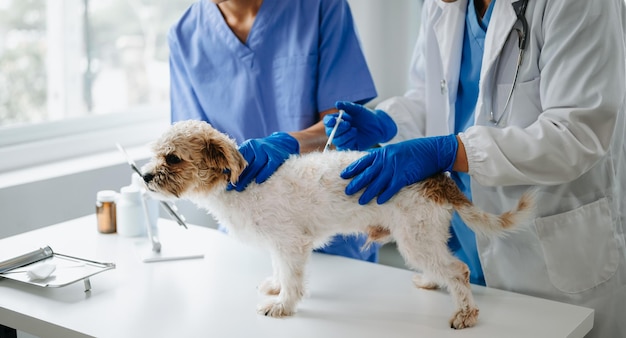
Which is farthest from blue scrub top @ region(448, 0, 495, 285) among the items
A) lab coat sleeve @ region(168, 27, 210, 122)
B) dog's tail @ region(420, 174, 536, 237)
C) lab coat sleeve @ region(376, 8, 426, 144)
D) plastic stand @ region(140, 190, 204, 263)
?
lab coat sleeve @ region(168, 27, 210, 122)

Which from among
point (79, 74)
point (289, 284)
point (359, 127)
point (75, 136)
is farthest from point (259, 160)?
point (79, 74)

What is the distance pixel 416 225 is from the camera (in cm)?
143

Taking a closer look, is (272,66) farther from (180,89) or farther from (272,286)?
(272,286)

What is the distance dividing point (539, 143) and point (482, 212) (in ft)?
0.62

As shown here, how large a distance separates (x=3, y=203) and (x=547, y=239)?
1766 mm

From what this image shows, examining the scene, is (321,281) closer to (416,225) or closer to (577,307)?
(416,225)

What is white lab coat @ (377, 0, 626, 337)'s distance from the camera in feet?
4.67

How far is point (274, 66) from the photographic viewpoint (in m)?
2.02

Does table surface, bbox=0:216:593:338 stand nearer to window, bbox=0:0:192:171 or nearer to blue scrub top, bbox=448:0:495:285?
blue scrub top, bbox=448:0:495:285

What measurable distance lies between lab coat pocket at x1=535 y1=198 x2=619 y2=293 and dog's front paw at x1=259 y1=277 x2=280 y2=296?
63 centimetres

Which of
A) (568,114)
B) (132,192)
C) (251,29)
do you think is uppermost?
(251,29)

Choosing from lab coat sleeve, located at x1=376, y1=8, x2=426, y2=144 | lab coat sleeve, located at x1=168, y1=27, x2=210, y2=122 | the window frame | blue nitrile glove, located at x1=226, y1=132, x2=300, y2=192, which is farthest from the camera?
the window frame

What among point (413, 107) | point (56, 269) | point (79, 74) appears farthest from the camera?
point (79, 74)

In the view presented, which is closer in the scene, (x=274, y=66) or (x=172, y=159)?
(x=172, y=159)
